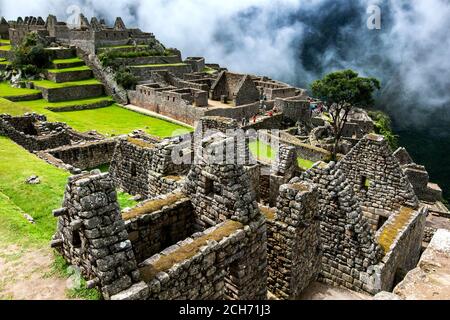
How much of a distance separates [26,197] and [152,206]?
17.7ft

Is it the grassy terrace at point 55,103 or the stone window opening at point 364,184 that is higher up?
the stone window opening at point 364,184

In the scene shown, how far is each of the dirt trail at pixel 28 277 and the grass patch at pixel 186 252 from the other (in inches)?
44.7

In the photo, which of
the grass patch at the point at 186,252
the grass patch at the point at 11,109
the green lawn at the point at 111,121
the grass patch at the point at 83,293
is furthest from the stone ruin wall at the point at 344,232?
the green lawn at the point at 111,121

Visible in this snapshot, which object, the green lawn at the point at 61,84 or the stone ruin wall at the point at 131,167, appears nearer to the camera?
the stone ruin wall at the point at 131,167

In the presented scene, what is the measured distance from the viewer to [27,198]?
1016 cm

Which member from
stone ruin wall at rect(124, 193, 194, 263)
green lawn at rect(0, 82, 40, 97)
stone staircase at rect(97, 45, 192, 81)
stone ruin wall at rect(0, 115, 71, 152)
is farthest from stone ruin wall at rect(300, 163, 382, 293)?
stone staircase at rect(97, 45, 192, 81)

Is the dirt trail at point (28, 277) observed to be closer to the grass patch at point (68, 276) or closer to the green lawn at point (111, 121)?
the grass patch at point (68, 276)

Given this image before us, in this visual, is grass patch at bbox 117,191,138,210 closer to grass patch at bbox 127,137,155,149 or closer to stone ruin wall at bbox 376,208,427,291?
grass patch at bbox 127,137,155,149

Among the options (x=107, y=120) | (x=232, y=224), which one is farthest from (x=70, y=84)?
(x=232, y=224)

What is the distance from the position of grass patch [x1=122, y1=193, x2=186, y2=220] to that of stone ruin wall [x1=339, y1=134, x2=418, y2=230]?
561 cm

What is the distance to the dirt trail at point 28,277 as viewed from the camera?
197 inches

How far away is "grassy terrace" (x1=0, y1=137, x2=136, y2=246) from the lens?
7.59 m

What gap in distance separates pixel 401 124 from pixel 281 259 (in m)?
74.0
